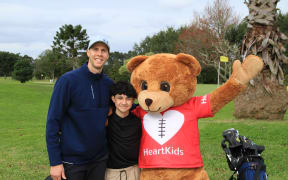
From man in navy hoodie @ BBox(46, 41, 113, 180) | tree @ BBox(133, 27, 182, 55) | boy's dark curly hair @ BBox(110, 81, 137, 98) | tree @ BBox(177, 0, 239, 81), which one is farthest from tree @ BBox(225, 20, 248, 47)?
man in navy hoodie @ BBox(46, 41, 113, 180)

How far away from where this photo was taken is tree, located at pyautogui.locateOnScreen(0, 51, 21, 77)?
6309cm

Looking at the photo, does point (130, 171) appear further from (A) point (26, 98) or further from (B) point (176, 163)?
(A) point (26, 98)

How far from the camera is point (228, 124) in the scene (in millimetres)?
8344

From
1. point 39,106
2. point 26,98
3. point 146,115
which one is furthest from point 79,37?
point 146,115

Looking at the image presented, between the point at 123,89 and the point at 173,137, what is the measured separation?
75 centimetres

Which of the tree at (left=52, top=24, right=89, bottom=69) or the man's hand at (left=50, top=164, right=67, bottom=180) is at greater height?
the tree at (left=52, top=24, right=89, bottom=69)

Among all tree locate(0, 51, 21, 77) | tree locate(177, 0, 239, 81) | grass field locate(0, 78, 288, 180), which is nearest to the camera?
grass field locate(0, 78, 288, 180)

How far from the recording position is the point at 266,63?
846cm

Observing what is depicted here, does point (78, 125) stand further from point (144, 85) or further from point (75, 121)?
point (144, 85)

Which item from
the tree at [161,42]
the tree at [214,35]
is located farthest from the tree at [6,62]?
the tree at [214,35]

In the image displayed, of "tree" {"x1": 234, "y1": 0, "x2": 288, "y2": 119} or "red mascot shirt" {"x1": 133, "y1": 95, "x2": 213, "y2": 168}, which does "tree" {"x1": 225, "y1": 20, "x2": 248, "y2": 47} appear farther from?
"red mascot shirt" {"x1": 133, "y1": 95, "x2": 213, "y2": 168}

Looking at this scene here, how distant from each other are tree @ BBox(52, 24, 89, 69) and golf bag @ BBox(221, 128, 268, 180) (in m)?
35.1

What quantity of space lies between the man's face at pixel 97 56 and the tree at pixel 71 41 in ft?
113

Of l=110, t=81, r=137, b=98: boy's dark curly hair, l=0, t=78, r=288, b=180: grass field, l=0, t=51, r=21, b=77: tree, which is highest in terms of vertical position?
l=0, t=51, r=21, b=77: tree
